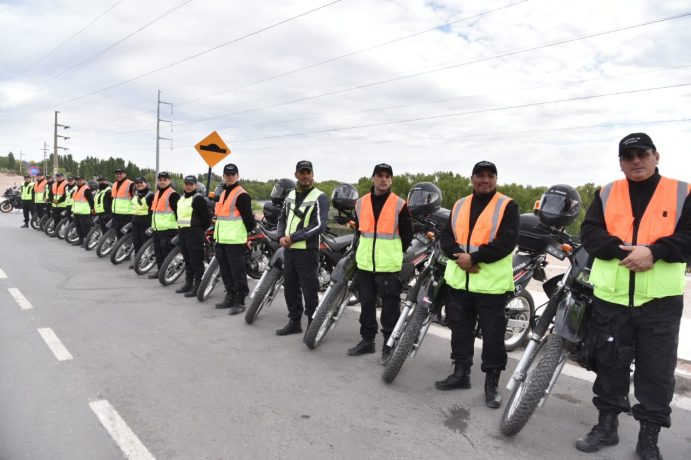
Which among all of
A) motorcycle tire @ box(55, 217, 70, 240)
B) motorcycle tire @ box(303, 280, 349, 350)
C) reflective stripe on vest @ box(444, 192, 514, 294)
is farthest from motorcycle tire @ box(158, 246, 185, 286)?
motorcycle tire @ box(55, 217, 70, 240)

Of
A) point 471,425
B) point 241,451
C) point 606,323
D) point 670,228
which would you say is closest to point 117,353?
point 241,451

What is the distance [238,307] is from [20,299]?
298 centimetres

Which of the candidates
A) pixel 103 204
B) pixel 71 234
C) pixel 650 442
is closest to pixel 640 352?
pixel 650 442

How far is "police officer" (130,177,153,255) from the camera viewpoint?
8930 mm

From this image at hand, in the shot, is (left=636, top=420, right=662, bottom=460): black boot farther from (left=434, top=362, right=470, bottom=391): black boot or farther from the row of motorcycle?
(left=434, top=362, right=470, bottom=391): black boot

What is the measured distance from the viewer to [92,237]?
38.2 feet

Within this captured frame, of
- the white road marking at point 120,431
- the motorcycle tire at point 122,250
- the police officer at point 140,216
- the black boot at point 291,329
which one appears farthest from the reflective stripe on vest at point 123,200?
the white road marking at point 120,431

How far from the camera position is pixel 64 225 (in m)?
14.1

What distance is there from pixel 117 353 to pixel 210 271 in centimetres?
234

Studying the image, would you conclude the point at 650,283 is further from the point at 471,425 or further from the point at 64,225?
the point at 64,225

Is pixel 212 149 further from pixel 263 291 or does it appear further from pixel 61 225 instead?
pixel 263 291

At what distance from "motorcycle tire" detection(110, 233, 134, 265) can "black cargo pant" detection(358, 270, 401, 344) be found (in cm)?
660

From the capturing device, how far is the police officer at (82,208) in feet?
39.6

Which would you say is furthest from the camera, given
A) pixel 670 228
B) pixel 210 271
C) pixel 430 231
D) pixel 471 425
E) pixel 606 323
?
pixel 210 271
